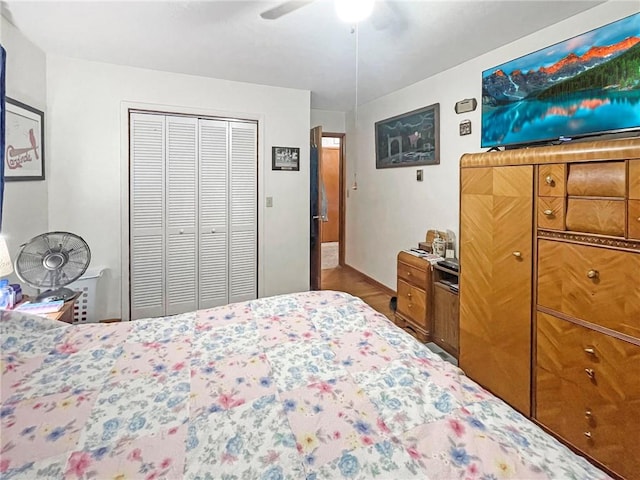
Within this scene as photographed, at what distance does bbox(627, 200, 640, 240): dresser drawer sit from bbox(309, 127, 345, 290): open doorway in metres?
3.05

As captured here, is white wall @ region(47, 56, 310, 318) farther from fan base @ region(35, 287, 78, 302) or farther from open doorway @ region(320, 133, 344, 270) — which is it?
open doorway @ region(320, 133, 344, 270)

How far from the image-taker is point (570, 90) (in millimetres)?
2121

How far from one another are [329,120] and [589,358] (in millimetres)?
4396

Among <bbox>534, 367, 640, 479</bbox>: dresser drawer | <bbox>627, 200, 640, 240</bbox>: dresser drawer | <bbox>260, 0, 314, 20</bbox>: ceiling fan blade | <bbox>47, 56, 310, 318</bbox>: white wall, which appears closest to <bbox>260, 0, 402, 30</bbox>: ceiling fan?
<bbox>260, 0, 314, 20</bbox>: ceiling fan blade

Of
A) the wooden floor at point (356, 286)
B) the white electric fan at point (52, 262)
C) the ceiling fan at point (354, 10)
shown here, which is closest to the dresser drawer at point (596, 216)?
the ceiling fan at point (354, 10)

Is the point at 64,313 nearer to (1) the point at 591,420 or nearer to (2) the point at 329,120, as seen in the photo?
(1) the point at 591,420

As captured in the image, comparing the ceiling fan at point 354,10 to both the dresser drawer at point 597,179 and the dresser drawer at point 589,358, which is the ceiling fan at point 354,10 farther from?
the dresser drawer at point 589,358

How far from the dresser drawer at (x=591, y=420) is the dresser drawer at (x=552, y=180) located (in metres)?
0.92

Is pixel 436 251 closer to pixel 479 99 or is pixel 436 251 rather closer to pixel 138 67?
pixel 479 99

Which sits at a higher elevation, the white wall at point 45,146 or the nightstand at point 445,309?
the white wall at point 45,146

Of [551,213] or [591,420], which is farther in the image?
[551,213]

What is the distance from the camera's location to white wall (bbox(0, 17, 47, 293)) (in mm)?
2367

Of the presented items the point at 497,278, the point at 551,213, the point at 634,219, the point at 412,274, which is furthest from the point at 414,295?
the point at 634,219

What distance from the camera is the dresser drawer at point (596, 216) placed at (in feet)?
4.91
